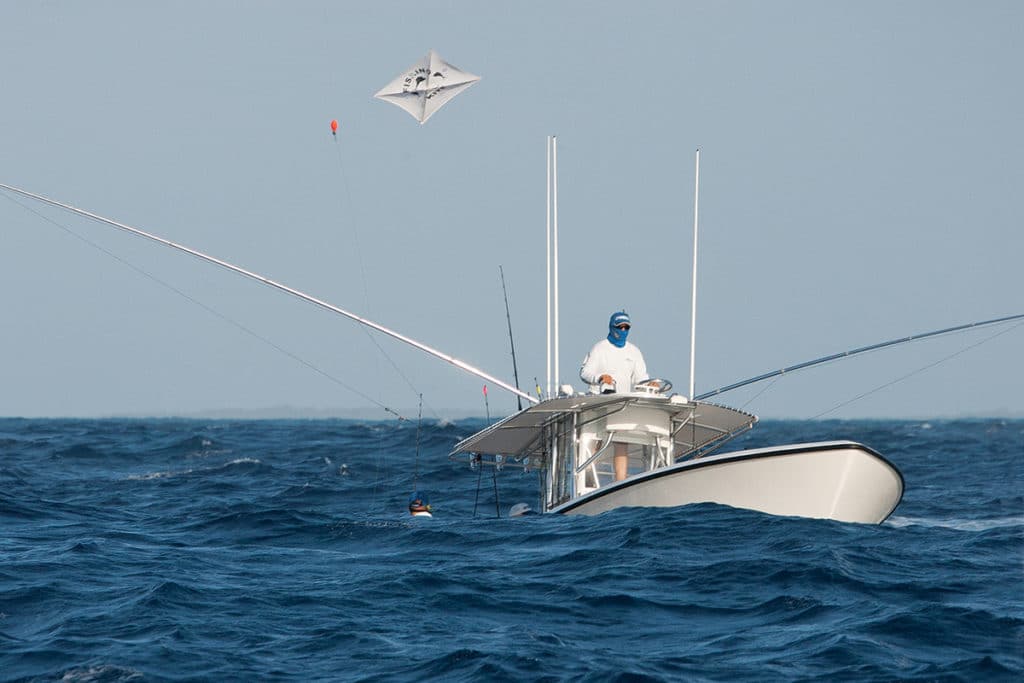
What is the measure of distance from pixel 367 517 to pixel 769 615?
9975mm

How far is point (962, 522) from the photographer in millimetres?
19469

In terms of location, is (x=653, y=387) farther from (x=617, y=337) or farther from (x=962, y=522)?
(x=962, y=522)

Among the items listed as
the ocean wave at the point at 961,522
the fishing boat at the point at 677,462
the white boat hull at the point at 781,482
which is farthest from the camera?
the ocean wave at the point at 961,522

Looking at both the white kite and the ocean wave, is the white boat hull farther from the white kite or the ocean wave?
the white kite

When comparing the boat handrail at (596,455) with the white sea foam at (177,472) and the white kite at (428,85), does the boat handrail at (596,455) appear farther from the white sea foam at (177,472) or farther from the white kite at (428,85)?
the white sea foam at (177,472)

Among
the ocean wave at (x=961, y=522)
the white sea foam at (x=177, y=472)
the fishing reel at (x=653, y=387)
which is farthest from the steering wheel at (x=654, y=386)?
the white sea foam at (x=177, y=472)

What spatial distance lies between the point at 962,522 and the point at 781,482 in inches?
212

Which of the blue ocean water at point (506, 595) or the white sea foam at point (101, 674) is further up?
the blue ocean water at point (506, 595)

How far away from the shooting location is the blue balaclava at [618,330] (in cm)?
1752

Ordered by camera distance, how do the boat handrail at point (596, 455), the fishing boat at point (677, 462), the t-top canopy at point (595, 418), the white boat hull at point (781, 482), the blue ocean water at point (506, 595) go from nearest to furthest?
the blue ocean water at point (506, 595) < the white boat hull at point (781, 482) < the fishing boat at point (677, 462) < the t-top canopy at point (595, 418) < the boat handrail at point (596, 455)

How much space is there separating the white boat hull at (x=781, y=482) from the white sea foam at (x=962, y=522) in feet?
10.0

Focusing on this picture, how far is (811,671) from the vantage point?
9906 millimetres

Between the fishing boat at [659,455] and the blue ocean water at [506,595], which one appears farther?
the fishing boat at [659,455]

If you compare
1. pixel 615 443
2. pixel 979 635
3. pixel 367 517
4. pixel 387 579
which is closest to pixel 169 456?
pixel 367 517
